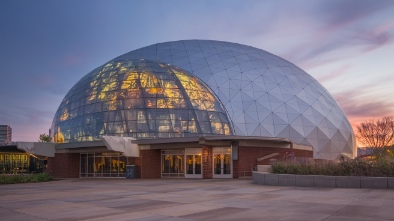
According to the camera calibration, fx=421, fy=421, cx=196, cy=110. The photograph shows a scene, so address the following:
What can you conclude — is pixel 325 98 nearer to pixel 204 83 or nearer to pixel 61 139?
pixel 204 83

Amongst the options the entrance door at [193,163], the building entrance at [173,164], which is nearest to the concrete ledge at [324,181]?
the entrance door at [193,163]

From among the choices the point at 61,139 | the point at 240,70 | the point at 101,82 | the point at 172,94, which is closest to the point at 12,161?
the point at 61,139

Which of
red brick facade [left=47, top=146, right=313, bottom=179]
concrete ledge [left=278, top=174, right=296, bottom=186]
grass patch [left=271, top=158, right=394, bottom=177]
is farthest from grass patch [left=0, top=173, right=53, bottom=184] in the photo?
concrete ledge [left=278, top=174, right=296, bottom=186]

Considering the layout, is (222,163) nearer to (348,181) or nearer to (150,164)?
(150,164)

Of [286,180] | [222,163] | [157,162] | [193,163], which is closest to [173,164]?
[157,162]

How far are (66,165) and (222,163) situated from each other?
1600cm

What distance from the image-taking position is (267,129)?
141 ft

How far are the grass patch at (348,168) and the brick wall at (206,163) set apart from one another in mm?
11270

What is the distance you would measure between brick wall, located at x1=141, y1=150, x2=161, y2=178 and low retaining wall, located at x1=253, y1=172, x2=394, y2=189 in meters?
14.9

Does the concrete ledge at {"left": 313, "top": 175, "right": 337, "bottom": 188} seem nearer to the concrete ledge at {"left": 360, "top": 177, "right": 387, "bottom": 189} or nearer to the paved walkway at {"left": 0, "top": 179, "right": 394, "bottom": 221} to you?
the concrete ledge at {"left": 360, "top": 177, "right": 387, "bottom": 189}

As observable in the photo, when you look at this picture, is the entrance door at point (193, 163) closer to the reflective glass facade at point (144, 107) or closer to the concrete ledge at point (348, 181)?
the reflective glass facade at point (144, 107)

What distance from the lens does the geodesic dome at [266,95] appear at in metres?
43.7

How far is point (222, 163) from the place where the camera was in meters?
36.4

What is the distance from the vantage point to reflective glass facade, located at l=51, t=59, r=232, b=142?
40.0 meters
